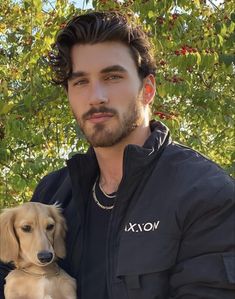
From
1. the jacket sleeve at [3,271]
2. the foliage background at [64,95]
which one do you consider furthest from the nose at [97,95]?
the foliage background at [64,95]

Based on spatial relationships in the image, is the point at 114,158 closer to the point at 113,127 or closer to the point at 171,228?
the point at 113,127

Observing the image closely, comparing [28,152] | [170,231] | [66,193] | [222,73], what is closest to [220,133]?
[222,73]

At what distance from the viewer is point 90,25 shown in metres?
2.71

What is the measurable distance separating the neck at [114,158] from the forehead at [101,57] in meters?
0.30

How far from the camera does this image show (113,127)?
2.59m

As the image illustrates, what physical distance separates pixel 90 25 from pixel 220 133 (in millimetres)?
5535

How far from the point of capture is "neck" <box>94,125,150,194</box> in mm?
2676

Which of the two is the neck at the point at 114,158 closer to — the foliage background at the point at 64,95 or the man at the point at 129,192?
the man at the point at 129,192

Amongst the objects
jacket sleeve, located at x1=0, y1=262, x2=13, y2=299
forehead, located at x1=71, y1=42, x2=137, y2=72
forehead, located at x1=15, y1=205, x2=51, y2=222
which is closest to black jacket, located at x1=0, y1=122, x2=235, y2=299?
forehead, located at x1=71, y1=42, x2=137, y2=72

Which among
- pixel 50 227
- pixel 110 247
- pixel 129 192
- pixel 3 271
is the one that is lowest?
pixel 3 271

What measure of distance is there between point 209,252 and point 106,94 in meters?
0.86

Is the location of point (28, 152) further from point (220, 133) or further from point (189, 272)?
point (189, 272)

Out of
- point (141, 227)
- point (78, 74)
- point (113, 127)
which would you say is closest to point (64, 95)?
point (78, 74)

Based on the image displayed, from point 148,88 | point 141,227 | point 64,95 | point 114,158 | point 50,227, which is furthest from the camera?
point 64,95
